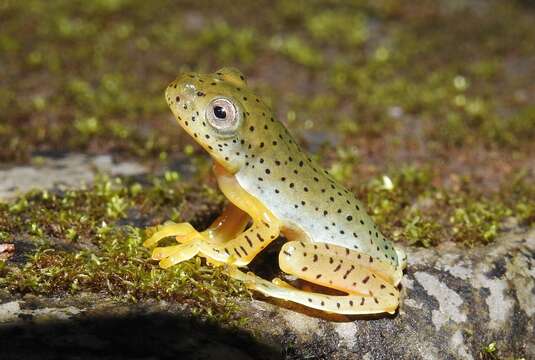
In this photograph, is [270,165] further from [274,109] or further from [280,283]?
[274,109]

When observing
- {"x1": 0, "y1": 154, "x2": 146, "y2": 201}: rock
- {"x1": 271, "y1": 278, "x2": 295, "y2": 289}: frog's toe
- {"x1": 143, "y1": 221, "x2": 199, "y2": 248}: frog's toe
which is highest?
{"x1": 0, "y1": 154, "x2": 146, "y2": 201}: rock

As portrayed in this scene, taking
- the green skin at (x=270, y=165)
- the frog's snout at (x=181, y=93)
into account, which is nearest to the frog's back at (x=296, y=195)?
the green skin at (x=270, y=165)

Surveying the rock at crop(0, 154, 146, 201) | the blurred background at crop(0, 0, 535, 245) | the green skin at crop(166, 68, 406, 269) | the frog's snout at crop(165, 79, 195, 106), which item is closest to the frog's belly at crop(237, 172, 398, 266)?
the green skin at crop(166, 68, 406, 269)

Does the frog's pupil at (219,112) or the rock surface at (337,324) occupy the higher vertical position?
the frog's pupil at (219,112)

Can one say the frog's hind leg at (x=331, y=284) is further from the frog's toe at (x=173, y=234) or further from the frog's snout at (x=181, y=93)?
the frog's snout at (x=181, y=93)

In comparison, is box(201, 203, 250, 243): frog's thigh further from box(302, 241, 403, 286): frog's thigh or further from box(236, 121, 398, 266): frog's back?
box(302, 241, 403, 286): frog's thigh

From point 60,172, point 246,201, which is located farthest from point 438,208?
point 60,172
